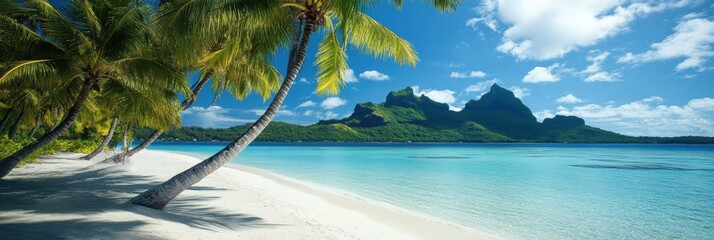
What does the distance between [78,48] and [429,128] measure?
117568 millimetres

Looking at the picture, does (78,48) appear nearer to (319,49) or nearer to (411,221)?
(319,49)

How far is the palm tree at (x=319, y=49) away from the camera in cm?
578

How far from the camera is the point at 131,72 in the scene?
7.64 m

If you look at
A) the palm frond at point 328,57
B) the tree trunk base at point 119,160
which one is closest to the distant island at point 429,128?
the tree trunk base at point 119,160

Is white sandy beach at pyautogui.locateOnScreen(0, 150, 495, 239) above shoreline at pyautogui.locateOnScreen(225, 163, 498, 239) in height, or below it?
above

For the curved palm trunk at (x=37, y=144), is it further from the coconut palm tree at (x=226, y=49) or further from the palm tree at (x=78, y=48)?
the coconut palm tree at (x=226, y=49)

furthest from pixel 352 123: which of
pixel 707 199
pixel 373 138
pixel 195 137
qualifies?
pixel 707 199

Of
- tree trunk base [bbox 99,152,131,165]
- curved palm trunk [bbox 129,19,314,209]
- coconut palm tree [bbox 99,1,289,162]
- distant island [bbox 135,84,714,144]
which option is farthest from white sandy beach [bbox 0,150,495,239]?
distant island [bbox 135,84,714,144]

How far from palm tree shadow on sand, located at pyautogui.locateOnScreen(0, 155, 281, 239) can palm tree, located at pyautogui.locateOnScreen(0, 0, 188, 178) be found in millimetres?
1105

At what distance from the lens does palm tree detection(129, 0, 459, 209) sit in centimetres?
578

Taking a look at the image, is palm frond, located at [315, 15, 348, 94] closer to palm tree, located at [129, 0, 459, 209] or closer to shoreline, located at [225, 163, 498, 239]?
palm tree, located at [129, 0, 459, 209]

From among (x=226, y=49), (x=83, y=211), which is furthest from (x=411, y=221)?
(x=83, y=211)

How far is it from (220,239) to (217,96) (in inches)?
308

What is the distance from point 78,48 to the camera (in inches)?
285
